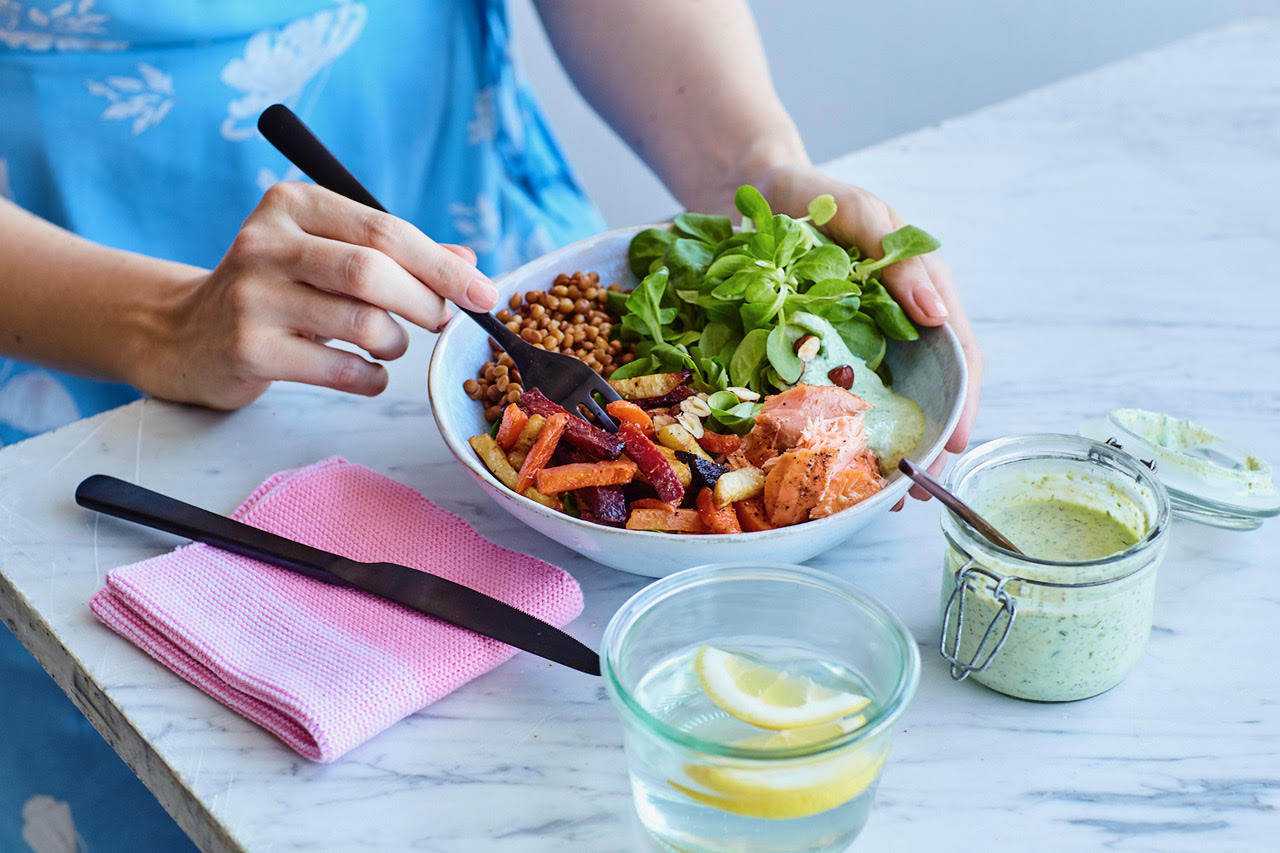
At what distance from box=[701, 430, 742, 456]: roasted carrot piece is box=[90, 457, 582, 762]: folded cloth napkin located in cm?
19

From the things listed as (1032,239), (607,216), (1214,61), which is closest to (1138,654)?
(1032,239)

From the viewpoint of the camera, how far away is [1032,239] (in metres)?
1.60

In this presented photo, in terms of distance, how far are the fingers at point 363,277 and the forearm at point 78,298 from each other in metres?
0.27

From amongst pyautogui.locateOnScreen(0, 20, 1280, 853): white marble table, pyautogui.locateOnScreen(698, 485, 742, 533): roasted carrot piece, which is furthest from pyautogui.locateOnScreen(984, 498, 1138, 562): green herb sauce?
pyautogui.locateOnScreen(698, 485, 742, 533): roasted carrot piece

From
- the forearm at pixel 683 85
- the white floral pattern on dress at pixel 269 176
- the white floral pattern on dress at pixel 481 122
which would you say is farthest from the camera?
the white floral pattern on dress at pixel 481 122

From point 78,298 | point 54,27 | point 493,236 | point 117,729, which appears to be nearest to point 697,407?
point 117,729

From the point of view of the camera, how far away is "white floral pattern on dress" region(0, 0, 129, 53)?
1.49 m

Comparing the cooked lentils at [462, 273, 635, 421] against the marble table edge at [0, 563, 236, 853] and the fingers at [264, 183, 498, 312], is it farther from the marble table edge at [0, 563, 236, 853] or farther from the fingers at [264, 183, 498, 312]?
the marble table edge at [0, 563, 236, 853]

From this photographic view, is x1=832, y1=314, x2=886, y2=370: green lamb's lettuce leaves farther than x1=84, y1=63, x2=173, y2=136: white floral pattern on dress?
No

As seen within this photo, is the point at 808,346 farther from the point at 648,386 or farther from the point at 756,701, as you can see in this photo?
the point at 756,701

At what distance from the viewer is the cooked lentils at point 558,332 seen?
3.77 ft

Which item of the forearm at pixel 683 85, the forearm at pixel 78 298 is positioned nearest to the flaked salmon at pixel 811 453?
the forearm at pixel 683 85

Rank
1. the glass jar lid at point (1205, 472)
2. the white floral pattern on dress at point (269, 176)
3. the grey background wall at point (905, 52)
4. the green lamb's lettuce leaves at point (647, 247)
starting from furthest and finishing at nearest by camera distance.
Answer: the grey background wall at point (905, 52) < the white floral pattern on dress at point (269, 176) < the green lamb's lettuce leaves at point (647, 247) < the glass jar lid at point (1205, 472)

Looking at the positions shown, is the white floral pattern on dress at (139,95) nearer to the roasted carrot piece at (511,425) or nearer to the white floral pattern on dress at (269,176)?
the white floral pattern on dress at (269,176)
